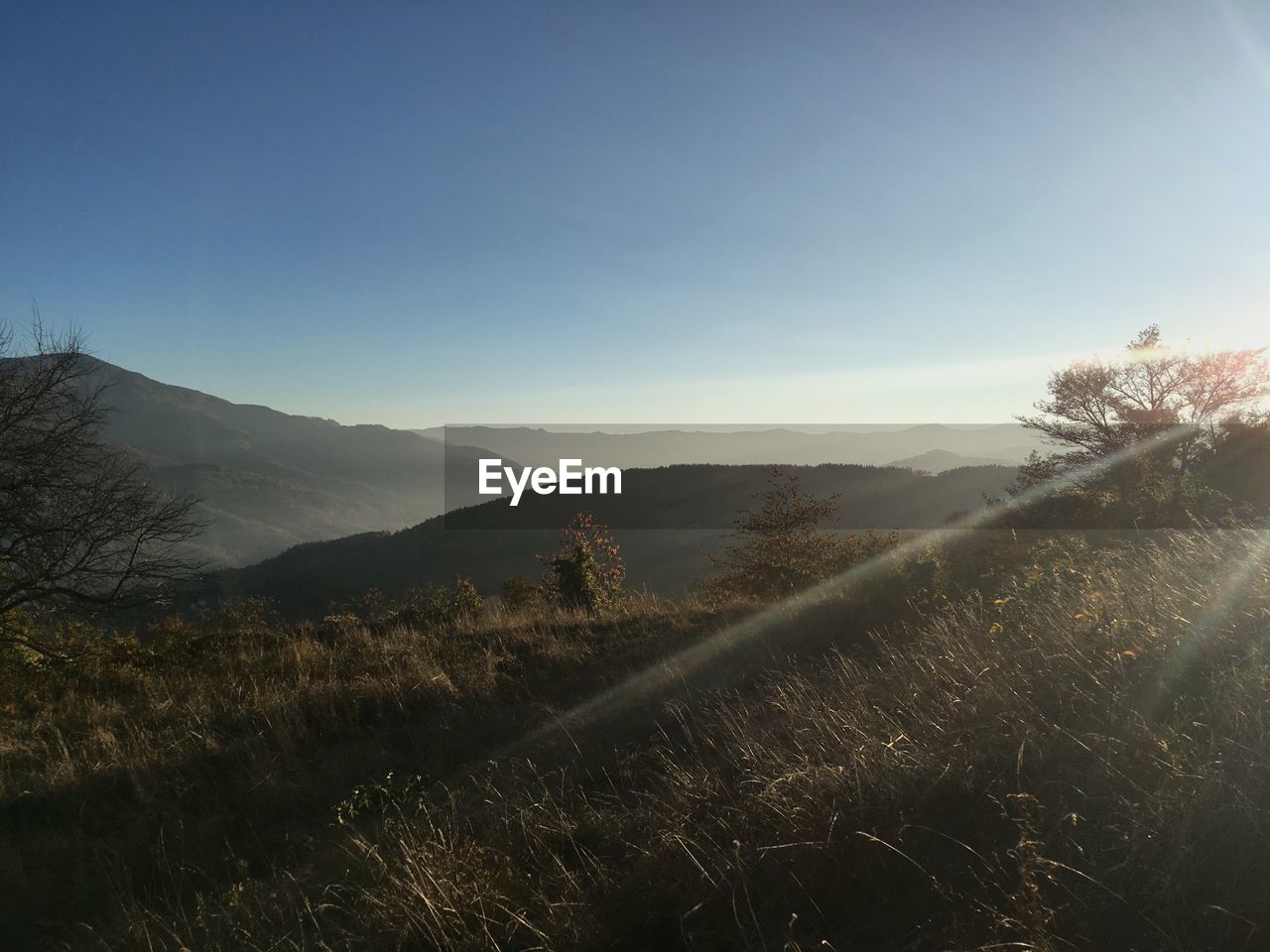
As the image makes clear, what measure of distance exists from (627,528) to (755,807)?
260 ft

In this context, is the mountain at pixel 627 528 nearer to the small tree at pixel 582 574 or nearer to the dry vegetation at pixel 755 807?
the small tree at pixel 582 574

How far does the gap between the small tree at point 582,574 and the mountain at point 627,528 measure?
3723cm

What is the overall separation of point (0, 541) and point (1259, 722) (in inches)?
589

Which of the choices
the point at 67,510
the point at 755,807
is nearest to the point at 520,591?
the point at 67,510

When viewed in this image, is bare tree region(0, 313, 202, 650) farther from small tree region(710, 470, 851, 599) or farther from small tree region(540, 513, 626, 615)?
small tree region(710, 470, 851, 599)

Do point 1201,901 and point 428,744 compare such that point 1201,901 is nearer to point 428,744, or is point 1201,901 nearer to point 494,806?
point 494,806

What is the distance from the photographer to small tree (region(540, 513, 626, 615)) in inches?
625

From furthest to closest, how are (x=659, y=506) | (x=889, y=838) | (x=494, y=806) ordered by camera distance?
(x=659, y=506), (x=494, y=806), (x=889, y=838)

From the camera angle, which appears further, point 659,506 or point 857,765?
point 659,506

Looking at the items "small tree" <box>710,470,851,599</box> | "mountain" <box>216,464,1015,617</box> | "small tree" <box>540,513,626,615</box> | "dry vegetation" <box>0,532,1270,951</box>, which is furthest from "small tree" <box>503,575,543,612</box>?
"mountain" <box>216,464,1015,617</box>

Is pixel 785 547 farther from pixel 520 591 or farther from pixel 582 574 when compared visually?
pixel 520 591

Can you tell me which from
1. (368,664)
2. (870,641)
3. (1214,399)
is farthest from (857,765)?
(1214,399)

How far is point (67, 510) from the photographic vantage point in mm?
10828

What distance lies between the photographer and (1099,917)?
1.86 metres
